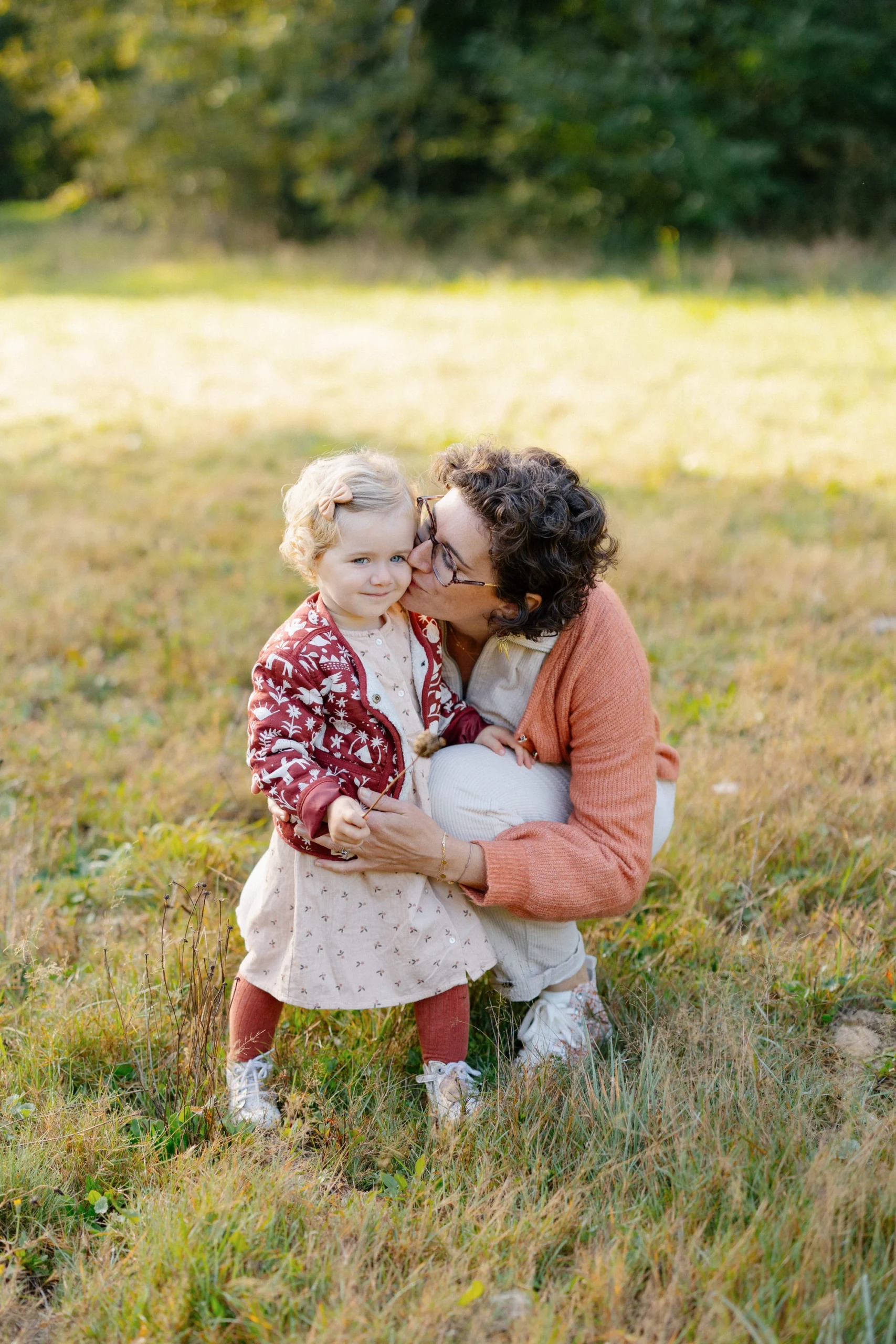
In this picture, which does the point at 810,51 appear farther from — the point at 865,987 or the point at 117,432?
the point at 865,987

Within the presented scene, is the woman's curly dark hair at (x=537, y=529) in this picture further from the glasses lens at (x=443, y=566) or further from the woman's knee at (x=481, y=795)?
the woman's knee at (x=481, y=795)

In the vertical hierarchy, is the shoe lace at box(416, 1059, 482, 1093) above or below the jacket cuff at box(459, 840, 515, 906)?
below

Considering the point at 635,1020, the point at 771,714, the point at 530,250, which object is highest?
the point at 530,250

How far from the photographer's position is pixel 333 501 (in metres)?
2.32

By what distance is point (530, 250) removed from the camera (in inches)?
605

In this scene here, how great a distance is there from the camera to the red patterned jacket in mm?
2270

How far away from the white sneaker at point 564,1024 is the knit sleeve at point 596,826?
0.23 m

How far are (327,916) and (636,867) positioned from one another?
0.69 meters

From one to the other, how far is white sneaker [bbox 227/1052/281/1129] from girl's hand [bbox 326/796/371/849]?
0.61 m

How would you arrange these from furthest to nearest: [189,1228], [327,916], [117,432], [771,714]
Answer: [117,432], [771,714], [327,916], [189,1228]

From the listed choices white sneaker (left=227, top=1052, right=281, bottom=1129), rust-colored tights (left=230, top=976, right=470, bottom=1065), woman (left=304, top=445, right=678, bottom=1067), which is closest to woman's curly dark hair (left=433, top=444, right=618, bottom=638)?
woman (left=304, top=445, right=678, bottom=1067)

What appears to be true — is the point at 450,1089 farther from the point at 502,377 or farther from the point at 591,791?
the point at 502,377

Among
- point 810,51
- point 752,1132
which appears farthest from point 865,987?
point 810,51

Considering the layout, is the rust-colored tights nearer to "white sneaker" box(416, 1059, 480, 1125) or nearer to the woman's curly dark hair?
"white sneaker" box(416, 1059, 480, 1125)
